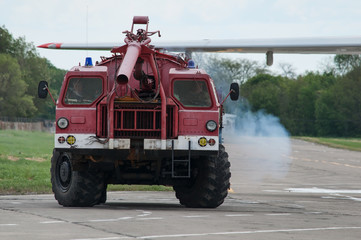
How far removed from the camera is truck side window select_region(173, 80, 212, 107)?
48.8 feet

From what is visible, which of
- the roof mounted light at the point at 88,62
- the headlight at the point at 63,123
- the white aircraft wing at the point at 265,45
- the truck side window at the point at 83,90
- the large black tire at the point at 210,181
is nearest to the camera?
the headlight at the point at 63,123

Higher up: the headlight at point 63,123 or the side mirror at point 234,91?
the side mirror at point 234,91

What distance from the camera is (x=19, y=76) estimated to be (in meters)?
112

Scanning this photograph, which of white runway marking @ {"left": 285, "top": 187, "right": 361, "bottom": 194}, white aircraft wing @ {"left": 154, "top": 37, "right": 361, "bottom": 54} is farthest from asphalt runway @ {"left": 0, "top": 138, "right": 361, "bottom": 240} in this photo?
white aircraft wing @ {"left": 154, "top": 37, "right": 361, "bottom": 54}

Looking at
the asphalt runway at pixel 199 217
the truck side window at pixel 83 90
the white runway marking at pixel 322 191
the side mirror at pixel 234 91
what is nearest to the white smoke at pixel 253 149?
the white runway marking at pixel 322 191

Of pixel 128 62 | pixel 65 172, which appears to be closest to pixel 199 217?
pixel 128 62

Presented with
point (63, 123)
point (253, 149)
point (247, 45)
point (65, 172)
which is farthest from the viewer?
point (253, 149)

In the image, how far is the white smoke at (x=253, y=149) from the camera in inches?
1267

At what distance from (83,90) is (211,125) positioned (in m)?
2.40

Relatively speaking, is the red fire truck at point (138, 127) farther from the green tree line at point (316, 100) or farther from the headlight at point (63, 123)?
the green tree line at point (316, 100)

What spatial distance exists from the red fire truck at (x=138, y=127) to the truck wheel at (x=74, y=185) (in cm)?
2

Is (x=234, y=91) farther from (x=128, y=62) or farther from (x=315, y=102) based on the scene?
(x=315, y=102)

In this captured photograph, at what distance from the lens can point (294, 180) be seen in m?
29.0

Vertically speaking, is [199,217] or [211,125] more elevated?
[211,125]
